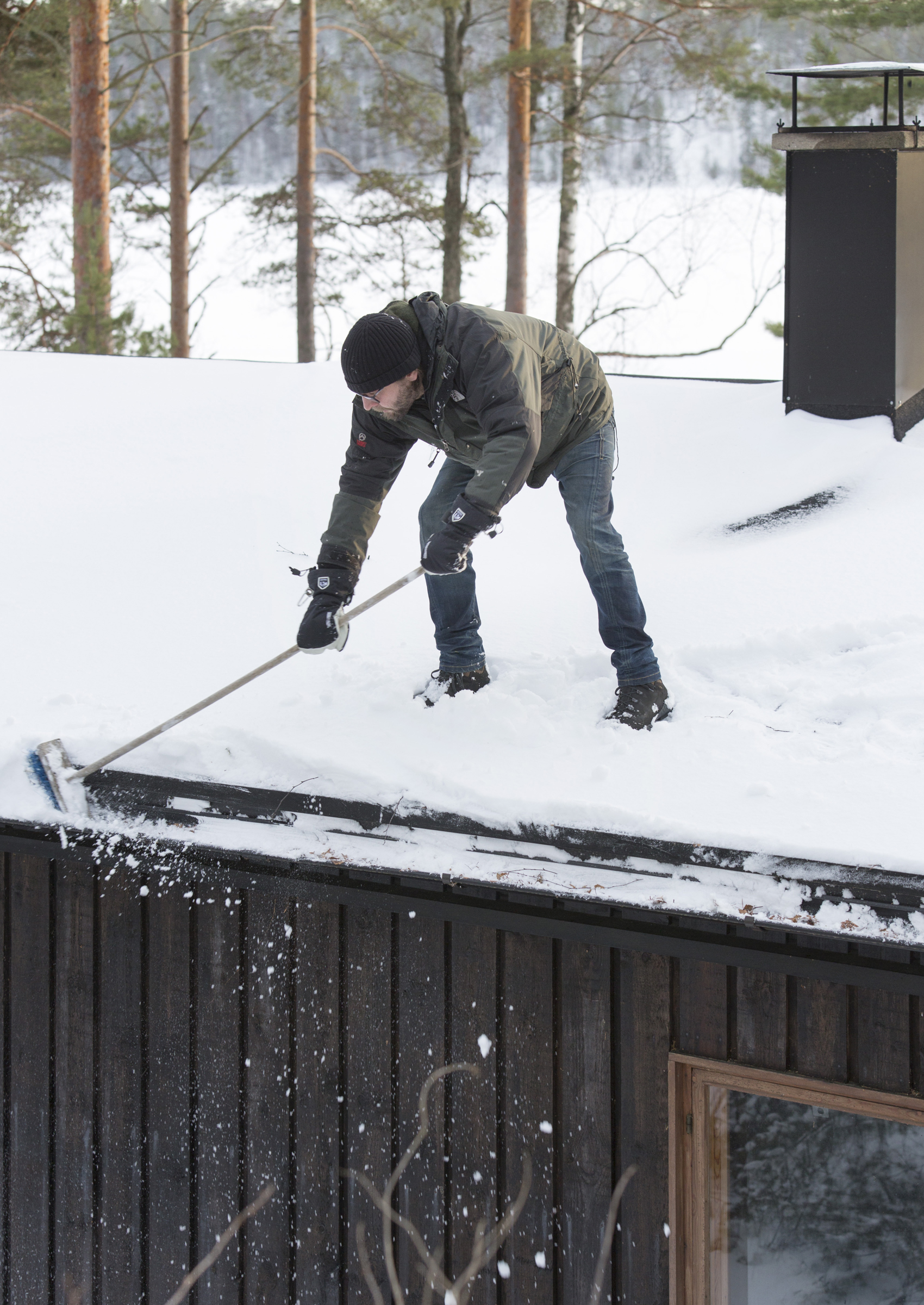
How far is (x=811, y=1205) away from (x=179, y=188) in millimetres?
12596

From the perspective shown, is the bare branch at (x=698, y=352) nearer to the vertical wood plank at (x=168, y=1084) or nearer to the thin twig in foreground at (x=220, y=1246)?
the vertical wood plank at (x=168, y=1084)

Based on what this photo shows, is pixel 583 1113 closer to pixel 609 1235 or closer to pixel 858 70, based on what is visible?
pixel 609 1235

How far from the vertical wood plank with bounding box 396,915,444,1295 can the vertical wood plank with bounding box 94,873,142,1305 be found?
2.76 feet

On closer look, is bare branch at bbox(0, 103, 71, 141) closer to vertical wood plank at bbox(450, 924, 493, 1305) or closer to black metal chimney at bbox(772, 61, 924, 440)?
black metal chimney at bbox(772, 61, 924, 440)

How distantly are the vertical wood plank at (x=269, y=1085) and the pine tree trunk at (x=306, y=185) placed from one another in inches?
403

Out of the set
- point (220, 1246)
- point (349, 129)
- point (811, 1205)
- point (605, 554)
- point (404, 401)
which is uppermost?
point (349, 129)

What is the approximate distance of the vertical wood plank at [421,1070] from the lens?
2.93 metres

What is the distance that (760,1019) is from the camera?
8.44 feet

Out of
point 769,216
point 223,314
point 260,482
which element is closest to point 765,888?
point 260,482

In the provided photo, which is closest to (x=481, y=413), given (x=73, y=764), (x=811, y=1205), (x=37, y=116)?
(x=73, y=764)

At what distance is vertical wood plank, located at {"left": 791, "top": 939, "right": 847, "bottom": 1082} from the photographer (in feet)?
8.14

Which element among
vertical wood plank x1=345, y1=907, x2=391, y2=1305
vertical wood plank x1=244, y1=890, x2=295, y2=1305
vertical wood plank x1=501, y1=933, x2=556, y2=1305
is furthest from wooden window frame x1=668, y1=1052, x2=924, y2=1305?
vertical wood plank x1=244, y1=890, x2=295, y2=1305

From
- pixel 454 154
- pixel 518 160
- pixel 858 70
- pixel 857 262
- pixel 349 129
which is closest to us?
pixel 857 262

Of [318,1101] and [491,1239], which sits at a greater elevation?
[318,1101]
